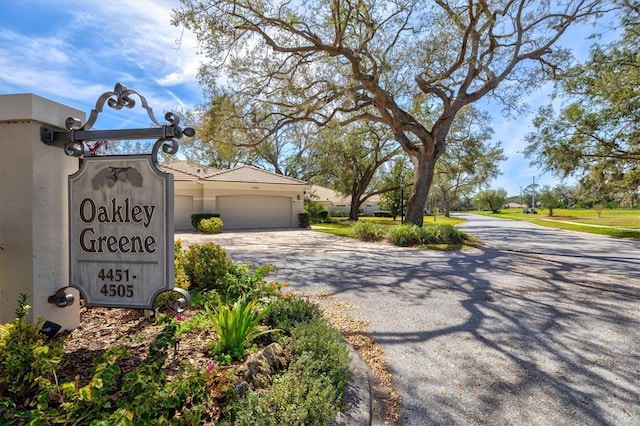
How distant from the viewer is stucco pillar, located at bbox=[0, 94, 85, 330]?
2451 millimetres

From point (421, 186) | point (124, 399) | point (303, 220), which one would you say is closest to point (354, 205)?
point (303, 220)

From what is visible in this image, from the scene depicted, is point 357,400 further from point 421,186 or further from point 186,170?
point 186,170

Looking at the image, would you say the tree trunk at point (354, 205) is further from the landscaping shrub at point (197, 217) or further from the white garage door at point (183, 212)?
the white garage door at point (183, 212)

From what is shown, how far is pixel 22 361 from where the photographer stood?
6.10 feet

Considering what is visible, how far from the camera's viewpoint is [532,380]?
2986 millimetres

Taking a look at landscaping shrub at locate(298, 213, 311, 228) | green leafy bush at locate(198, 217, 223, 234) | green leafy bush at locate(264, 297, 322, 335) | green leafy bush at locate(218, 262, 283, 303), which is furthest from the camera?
landscaping shrub at locate(298, 213, 311, 228)

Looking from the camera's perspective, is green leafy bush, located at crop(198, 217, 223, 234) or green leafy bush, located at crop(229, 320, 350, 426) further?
green leafy bush, located at crop(198, 217, 223, 234)

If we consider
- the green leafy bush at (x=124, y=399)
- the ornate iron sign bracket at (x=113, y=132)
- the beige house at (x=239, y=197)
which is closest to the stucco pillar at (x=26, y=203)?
the ornate iron sign bracket at (x=113, y=132)

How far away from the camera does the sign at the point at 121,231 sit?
2.38 m

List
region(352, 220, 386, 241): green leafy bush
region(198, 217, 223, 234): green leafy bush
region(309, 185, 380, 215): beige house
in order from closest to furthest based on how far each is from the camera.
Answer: region(352, 220, 386, 241): green leafy bush < region(198, 217, 223, 234): green leafy bush < region(309, 185, 380, 215): beige house

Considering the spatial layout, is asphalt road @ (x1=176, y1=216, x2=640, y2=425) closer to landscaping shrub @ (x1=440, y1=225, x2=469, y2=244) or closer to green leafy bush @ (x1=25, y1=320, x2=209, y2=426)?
green leafy bush @ (x1=25, y1=320, x2=209, y2=426)

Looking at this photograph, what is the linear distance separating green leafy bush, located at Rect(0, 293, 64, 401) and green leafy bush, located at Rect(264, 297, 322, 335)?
70.8 inches

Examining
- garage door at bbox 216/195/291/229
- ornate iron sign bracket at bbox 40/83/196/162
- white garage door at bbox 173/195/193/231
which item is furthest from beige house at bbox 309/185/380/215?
ornate iron sign bracket at bbox 40/83/196/162

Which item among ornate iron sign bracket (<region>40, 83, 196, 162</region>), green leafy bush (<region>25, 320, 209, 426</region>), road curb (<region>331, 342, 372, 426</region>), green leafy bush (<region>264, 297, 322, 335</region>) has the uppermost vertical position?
ornate iron sign bracket (<region>40, 83, 196, 162</region>)
